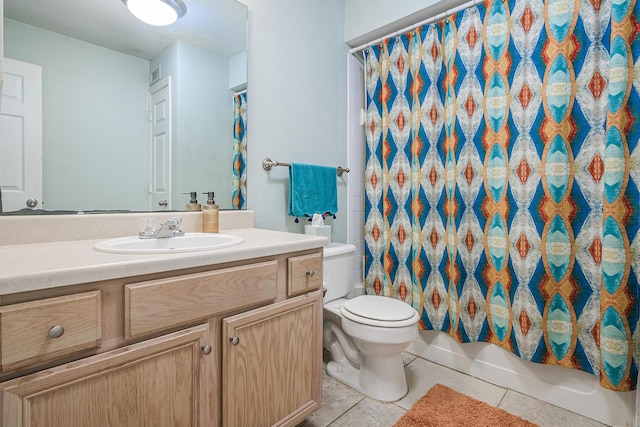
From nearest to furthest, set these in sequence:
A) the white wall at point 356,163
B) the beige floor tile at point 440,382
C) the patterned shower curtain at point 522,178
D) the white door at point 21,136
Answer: the white door at point 21,136 < the patterned shower curtain at point 522,178 < the beige floor tile at point 440,382 < the white wall at point 356,163

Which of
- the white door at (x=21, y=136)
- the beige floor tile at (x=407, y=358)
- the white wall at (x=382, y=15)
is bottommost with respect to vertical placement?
the beige floor tile at (x=407, y=358)

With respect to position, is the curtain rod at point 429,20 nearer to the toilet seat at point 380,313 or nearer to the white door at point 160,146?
the white door at point 160,146

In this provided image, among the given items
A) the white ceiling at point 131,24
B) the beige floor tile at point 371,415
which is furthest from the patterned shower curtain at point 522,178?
the white ceiling at point 131,24

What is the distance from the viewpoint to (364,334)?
4.82 feet

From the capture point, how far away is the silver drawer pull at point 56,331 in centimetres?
66

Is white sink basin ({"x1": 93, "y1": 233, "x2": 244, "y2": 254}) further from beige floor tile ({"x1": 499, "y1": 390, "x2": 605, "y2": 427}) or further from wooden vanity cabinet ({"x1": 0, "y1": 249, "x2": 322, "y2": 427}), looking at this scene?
beige floor tile ({"x1": 499, "y1": 390, "x2": 605, "y2": 427})

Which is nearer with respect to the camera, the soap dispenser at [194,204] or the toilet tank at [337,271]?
the soap dispenser at [194,204]

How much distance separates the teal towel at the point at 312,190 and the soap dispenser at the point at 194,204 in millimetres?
527

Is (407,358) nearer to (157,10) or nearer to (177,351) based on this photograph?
(177,351)

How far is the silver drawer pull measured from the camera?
66 cm

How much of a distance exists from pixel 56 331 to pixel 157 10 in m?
1.30

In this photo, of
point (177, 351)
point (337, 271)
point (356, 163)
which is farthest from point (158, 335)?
point (356, 163)

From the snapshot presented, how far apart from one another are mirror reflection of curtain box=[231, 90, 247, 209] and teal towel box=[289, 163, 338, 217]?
0.28 meters

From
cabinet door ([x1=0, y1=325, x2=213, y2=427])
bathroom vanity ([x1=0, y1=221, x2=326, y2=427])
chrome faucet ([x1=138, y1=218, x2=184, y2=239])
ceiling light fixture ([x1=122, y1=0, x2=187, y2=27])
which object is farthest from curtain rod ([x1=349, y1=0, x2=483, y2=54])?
cabinet door ([x1=0, y1=325, x2=213, y2=427])
